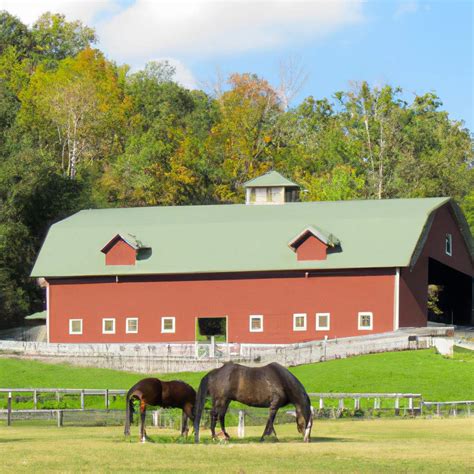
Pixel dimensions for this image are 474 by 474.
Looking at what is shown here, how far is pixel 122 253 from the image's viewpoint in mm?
64750

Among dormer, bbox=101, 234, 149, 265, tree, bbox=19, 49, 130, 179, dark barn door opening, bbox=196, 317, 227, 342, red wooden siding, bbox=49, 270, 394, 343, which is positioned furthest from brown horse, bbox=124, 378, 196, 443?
tree, bbox=19, 49, 130, 179

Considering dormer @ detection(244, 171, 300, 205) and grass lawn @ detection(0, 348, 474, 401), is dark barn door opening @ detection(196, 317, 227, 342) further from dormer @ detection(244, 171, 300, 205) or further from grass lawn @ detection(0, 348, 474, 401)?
dormer @ detection(244, 171, 300, 205)

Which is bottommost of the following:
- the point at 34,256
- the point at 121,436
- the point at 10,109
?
the point at 121,436

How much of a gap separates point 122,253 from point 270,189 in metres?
11.6

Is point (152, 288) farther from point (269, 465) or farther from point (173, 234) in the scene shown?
point (269, 465)

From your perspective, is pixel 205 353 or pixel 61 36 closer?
pixel 205 353

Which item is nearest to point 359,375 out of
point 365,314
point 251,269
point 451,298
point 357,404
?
point 357,404

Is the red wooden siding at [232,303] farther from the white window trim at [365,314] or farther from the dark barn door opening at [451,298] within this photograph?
the dark barn door opening at [451,298]

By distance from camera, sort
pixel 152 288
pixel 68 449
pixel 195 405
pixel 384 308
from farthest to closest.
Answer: pixel 152 288
pixel 384 308
pixel 195 405
pixel 68 449

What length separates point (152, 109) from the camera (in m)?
117

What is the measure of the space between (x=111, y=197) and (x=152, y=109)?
24.4m

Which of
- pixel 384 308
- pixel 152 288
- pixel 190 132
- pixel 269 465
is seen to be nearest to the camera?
pixel 269 465

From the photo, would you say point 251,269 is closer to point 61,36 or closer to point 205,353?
point 205,353

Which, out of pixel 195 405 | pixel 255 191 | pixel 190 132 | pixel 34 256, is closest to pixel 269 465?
pixel 195 405
